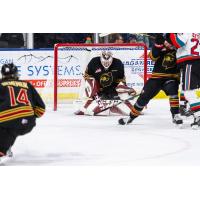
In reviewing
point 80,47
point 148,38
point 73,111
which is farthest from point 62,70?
point 148,38

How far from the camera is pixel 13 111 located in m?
3.81

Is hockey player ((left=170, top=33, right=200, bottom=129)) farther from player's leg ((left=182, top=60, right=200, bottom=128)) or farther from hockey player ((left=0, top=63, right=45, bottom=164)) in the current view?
hockey player ((left=0, top=63, right=45, bottom=164))

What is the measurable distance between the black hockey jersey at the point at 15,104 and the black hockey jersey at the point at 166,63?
204 cm

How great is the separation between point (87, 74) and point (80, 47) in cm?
84

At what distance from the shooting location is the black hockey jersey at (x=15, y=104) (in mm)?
3793

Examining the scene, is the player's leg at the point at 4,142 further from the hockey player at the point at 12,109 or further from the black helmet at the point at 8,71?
the black helmet at the point at 8,71

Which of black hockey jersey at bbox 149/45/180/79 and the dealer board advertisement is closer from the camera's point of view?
black hockey jersey at bbox 149/45/180/79

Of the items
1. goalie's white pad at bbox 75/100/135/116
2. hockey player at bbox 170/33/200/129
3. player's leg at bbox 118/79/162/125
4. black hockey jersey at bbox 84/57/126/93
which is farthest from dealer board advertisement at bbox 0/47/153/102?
hockey player at bbox 170/33/200/129

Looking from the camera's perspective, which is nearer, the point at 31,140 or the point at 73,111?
the point at 31,140

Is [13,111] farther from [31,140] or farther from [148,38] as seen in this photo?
[148,38]

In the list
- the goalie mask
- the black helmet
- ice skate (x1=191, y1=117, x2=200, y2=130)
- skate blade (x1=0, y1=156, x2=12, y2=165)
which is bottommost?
ice skate (x1=191, y1=117, x2=200, y2=130)

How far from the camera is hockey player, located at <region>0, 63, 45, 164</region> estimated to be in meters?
3.79

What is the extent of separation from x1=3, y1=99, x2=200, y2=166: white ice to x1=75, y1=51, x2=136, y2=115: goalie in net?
0.22 metres

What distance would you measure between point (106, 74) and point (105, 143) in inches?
85.8
